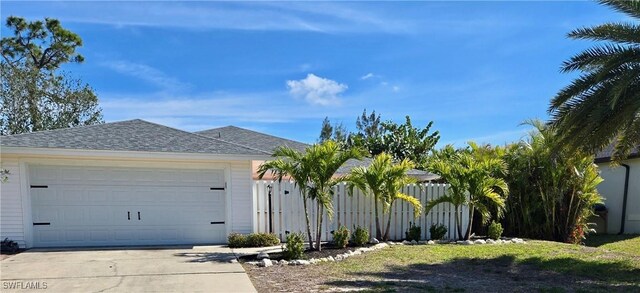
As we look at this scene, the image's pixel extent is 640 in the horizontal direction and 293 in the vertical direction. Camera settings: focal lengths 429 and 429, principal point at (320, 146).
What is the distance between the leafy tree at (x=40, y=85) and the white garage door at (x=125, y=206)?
16229 mm

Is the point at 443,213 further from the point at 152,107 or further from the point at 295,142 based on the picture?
the point at 152,107

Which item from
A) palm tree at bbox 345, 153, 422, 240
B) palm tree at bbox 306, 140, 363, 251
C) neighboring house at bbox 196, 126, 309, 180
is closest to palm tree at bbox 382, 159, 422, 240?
palm tree at bbox 345, 153, 422, 240

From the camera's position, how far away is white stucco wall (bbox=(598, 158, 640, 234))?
14031 mm

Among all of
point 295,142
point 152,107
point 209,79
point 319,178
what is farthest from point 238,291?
point 152,107

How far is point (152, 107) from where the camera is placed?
19.1m

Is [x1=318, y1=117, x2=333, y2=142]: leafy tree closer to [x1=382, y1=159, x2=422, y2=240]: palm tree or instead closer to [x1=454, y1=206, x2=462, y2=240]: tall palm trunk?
[x1=454, y1=206, x2=462, y2=240]: tall palm trunk

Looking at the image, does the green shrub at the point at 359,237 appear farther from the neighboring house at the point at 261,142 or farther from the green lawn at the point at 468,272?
the neighboring house at the point at 261,142

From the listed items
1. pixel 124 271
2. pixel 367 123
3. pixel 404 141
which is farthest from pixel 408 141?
pixel 124 271

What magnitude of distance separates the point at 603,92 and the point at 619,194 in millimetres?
9297

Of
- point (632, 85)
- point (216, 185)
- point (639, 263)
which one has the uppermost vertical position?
point (632, 85)

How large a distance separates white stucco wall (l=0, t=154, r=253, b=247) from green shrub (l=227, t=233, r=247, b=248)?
51cm

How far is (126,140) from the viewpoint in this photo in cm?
1014

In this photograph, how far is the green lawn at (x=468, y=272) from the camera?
6.26m

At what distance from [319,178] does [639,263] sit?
20.3 feet
